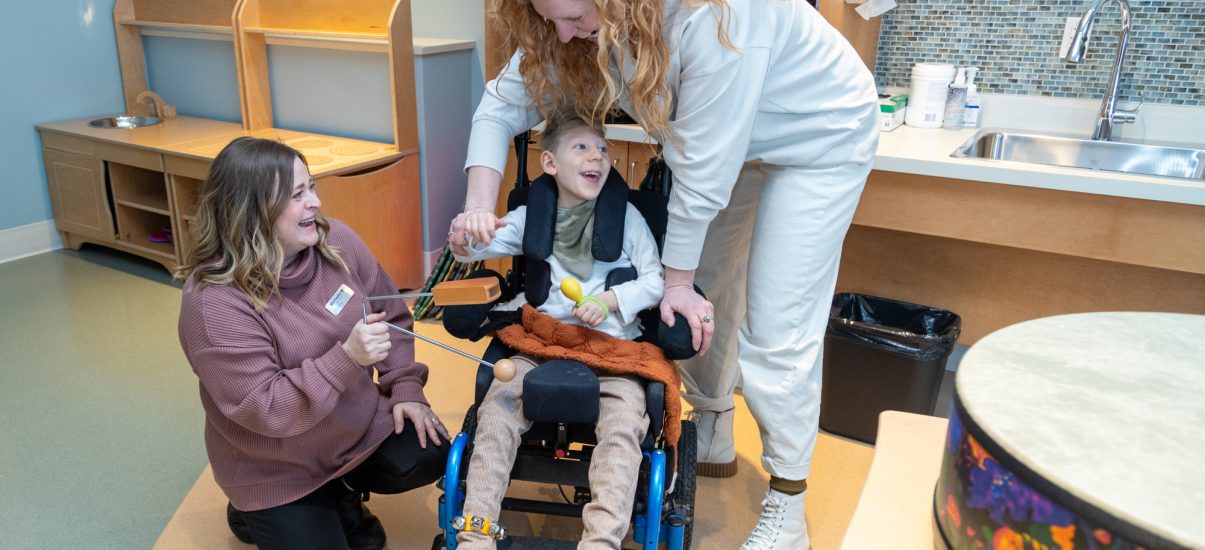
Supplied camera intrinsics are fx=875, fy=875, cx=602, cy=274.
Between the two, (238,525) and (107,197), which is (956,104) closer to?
(238,525)

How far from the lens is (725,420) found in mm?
2271

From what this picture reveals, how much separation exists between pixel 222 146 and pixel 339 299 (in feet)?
6.58

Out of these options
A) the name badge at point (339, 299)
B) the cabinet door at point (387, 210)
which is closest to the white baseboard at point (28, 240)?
the cabinet door at point (387, 210)

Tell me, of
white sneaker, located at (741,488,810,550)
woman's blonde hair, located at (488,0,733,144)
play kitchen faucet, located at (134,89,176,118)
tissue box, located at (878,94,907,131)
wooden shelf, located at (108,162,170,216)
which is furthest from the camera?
play kitchen faucet, located at (134,89,176,118)

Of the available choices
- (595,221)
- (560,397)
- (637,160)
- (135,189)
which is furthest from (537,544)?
(135,189)

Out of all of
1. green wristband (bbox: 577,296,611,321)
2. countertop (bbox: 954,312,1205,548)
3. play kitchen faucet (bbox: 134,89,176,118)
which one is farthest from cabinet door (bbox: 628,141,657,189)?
Answer: play kitchen faucet (bbox: 134,89,176,118)

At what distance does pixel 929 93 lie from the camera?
103 inches

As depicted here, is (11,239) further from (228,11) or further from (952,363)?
(952,363)

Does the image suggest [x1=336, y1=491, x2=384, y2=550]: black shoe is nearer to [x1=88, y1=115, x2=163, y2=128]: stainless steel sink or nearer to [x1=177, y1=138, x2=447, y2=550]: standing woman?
[x1=177, y1=138, x2=447, y2=550]: standing woman

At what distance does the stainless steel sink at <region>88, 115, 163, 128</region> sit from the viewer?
3.83 meters

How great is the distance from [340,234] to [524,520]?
2.65 ft

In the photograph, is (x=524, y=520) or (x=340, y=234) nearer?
(x=340, y=234)

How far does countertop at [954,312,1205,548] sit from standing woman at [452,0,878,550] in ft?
2.45

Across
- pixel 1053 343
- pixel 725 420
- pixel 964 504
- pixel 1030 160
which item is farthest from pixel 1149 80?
pixel 964 504
